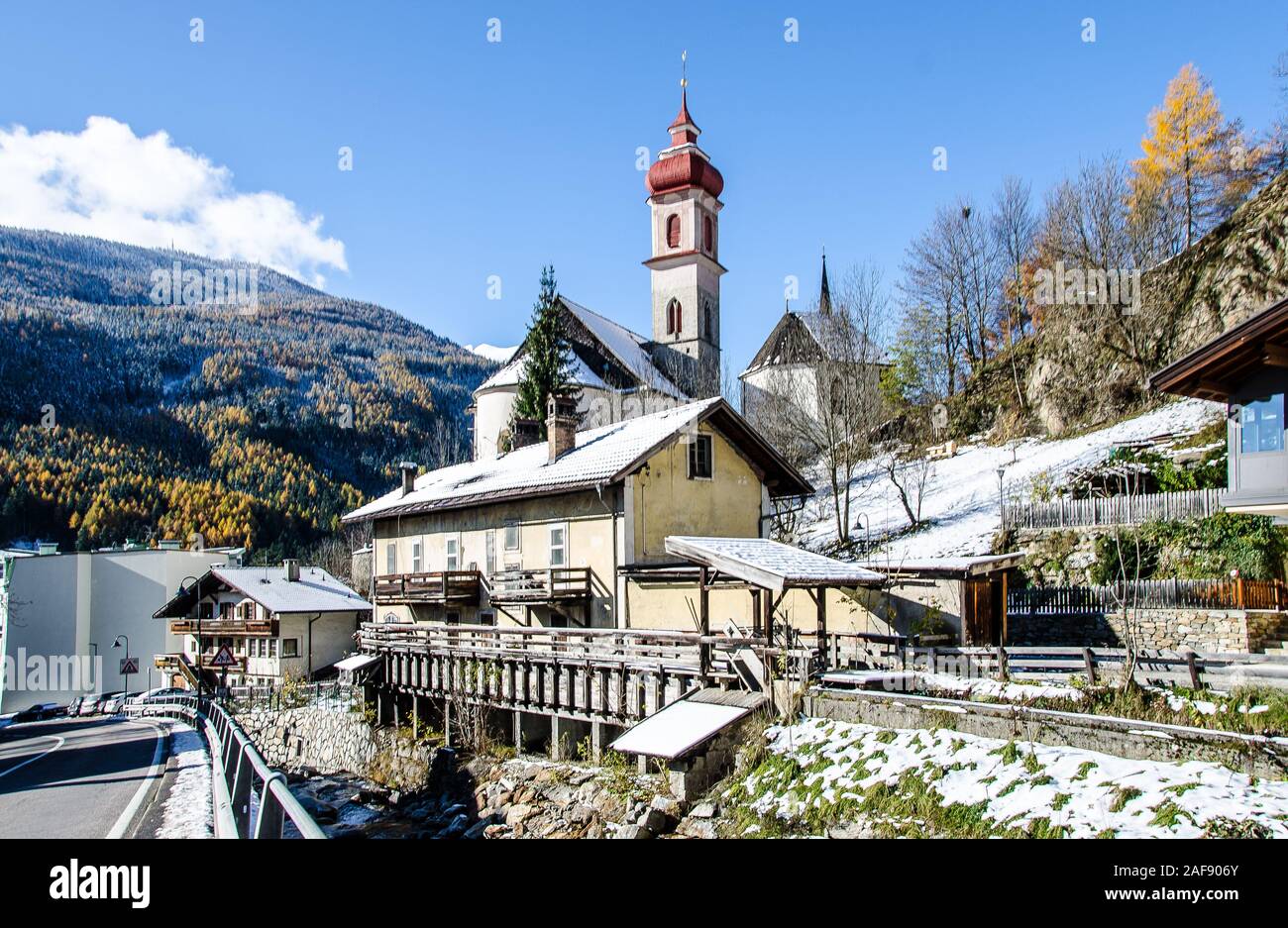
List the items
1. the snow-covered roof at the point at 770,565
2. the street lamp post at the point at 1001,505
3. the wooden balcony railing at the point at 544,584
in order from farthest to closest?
the street lamp post at the point at 1001,505 → the wooden balcony railing at the point at 544,584 → the snow-covered roof at the point at 770,565

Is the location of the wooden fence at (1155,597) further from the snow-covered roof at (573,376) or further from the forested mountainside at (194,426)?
the forested mountainside at (194,426)

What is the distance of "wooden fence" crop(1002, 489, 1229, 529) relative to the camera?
87.6 ft

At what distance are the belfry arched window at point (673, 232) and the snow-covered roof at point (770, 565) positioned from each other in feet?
191

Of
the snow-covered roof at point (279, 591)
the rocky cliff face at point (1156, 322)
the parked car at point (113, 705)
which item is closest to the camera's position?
the rocky cliff face at point (1156, 322)

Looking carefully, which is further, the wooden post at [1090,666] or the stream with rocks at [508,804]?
the wooden post at [1090,666]

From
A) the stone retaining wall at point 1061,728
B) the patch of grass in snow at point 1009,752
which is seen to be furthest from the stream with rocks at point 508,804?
the patch of grass in snow at point 1009,752

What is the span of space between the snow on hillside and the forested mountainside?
4562cm

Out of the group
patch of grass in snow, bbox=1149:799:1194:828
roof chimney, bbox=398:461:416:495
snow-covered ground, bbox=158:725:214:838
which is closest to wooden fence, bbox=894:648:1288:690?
patch of grass in snow, bbox=1149:799:1194:828

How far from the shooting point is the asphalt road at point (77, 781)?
38.7 ft

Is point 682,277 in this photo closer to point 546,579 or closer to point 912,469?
point 912,469

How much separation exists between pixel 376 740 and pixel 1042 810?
2177 centimetres

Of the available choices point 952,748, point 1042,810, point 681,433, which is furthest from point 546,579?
point 1042,810

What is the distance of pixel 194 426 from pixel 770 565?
127061 mm

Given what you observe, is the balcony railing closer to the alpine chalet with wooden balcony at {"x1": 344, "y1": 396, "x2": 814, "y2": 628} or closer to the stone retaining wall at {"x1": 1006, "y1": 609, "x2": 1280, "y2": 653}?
the alpine chalet with wooden balcony at {"x1": 344, "y1": 396, "x2": 814, "y2": 628}
